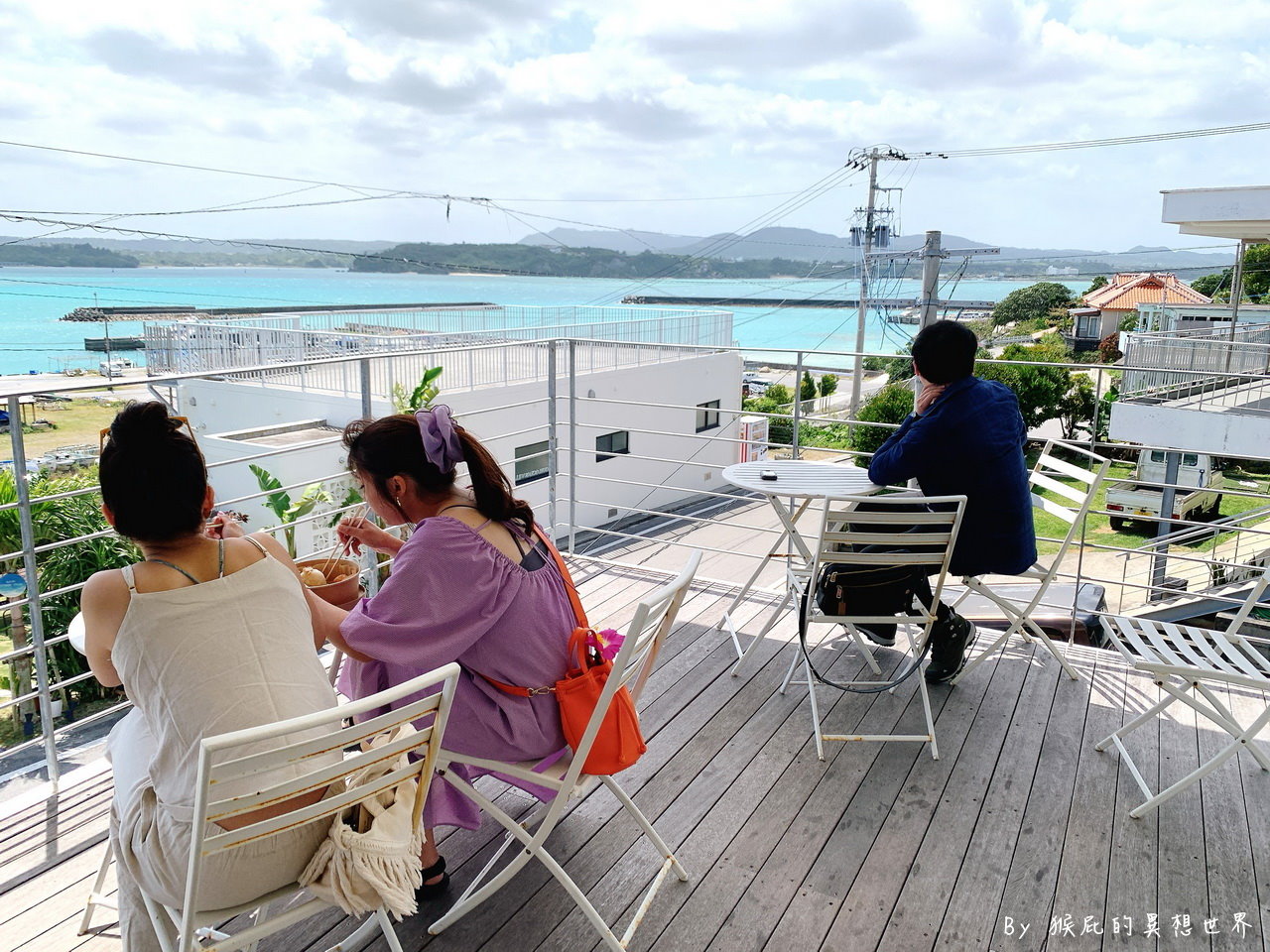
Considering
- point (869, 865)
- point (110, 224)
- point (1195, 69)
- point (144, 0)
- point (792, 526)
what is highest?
point (144, 0)

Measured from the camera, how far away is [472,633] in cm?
175

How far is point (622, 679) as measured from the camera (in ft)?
5.50

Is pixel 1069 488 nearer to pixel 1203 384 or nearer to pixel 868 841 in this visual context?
pixel 868 841

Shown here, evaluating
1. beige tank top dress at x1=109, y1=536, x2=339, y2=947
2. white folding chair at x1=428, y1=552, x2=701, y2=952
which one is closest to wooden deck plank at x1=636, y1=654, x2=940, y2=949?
white folding chair at x1=428, y1=552, x2=701, y2=952

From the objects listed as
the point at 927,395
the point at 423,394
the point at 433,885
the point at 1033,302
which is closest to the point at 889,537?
the point at 927,395

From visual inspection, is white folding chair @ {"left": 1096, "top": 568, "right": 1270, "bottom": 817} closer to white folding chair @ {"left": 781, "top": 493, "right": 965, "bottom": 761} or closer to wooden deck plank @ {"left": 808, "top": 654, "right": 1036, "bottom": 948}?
wooden deck plank @ {"left": 808, "top": 654, "right": 1036, "bottom": 948}

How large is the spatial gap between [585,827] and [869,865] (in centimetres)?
74

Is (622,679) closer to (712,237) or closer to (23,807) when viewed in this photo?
(23,807)

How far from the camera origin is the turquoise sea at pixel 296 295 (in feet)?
169

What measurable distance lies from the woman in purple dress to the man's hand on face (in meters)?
1.64

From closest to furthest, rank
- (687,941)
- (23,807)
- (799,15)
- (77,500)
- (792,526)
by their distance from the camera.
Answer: (687,941) < (23,807) < (792,526) < (77,500) < (799,15)

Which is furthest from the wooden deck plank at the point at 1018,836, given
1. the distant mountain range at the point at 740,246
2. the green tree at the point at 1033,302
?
the distant mountain range at the point at 740,246

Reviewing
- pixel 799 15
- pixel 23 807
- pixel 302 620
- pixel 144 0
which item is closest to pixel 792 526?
pixel 302 620

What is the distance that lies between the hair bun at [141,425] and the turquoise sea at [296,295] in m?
28.1
